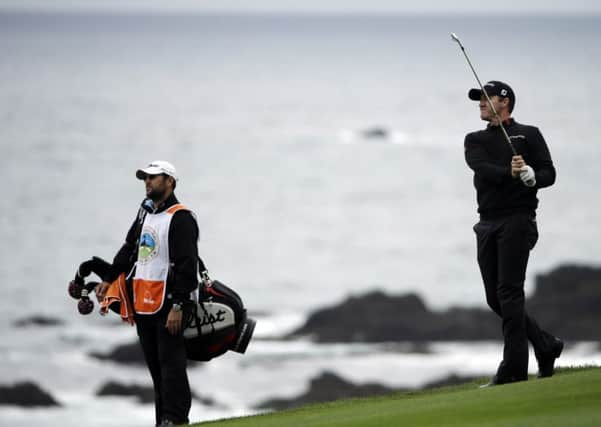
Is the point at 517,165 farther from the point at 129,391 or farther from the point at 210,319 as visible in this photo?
the point at 129,391

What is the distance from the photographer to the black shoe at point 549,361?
13570 millimetres

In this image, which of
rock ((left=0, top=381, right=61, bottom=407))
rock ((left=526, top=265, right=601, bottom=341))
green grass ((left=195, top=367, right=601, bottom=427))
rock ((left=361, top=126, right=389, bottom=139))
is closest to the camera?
green grass ((left=195, top=367, right=601, bottom=427))

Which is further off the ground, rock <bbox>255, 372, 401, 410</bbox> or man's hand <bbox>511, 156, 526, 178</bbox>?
rock <bbox>255, 372, 401, 410</bbox>

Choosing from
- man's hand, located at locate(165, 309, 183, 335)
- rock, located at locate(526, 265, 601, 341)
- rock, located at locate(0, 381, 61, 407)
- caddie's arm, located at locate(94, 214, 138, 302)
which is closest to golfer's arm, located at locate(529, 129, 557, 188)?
man's hand, located at locate(165, 309, 183, 335)

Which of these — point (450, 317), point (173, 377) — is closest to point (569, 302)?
point (450, 317)

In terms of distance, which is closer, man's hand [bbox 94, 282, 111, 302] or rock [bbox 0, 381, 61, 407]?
man's hand [bbox 94, 282, 111, 302]

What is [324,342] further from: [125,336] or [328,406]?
[328,406]

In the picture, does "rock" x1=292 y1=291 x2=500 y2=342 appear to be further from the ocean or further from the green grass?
the green grass

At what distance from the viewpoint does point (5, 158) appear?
122m

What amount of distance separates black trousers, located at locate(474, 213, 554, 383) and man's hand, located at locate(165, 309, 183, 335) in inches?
108

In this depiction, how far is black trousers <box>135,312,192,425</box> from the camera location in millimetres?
12898

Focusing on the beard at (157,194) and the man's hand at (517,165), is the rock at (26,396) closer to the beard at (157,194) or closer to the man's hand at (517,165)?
the beard at (157,194)

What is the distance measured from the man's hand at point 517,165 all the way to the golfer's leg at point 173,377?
3.23m

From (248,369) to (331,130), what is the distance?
368ft
